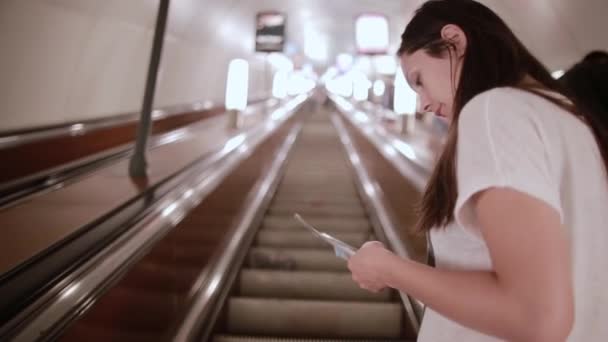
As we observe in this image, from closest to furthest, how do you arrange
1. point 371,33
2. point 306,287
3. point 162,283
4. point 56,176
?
point 162,283 → point 306,287 → point 56,176 → point 371,33

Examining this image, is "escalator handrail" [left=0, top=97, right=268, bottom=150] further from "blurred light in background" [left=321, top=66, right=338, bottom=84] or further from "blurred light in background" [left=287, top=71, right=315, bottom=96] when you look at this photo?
"blurred light in background" [left=321, top=66, right=338, bottom=84]

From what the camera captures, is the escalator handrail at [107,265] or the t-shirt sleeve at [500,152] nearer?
the t-shirt sleeve at [500,152]

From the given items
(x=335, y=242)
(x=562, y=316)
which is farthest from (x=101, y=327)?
(x=562, y=316)

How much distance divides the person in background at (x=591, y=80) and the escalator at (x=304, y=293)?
2403mm

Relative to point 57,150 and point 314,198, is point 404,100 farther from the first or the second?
point 57,150

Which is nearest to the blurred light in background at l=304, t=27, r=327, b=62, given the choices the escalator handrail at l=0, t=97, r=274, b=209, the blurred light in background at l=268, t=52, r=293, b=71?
the blurred light in background at l=268, t=52, r=293, b=71

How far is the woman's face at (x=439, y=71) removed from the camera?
3.43ft

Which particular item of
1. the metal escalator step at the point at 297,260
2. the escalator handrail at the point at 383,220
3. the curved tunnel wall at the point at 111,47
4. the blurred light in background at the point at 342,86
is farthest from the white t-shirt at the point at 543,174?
the blurred light in background at the point at 342,86

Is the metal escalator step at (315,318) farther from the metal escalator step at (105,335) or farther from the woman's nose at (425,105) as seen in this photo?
the woman's nose at (425,105)

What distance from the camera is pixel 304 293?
165 inches

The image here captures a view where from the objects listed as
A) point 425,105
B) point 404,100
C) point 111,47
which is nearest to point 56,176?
point 111,47

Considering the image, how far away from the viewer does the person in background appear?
1.34 meters

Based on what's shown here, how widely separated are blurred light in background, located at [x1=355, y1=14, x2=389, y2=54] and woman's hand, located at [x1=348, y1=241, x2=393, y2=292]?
16479 mm

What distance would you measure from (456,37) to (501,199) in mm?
351
